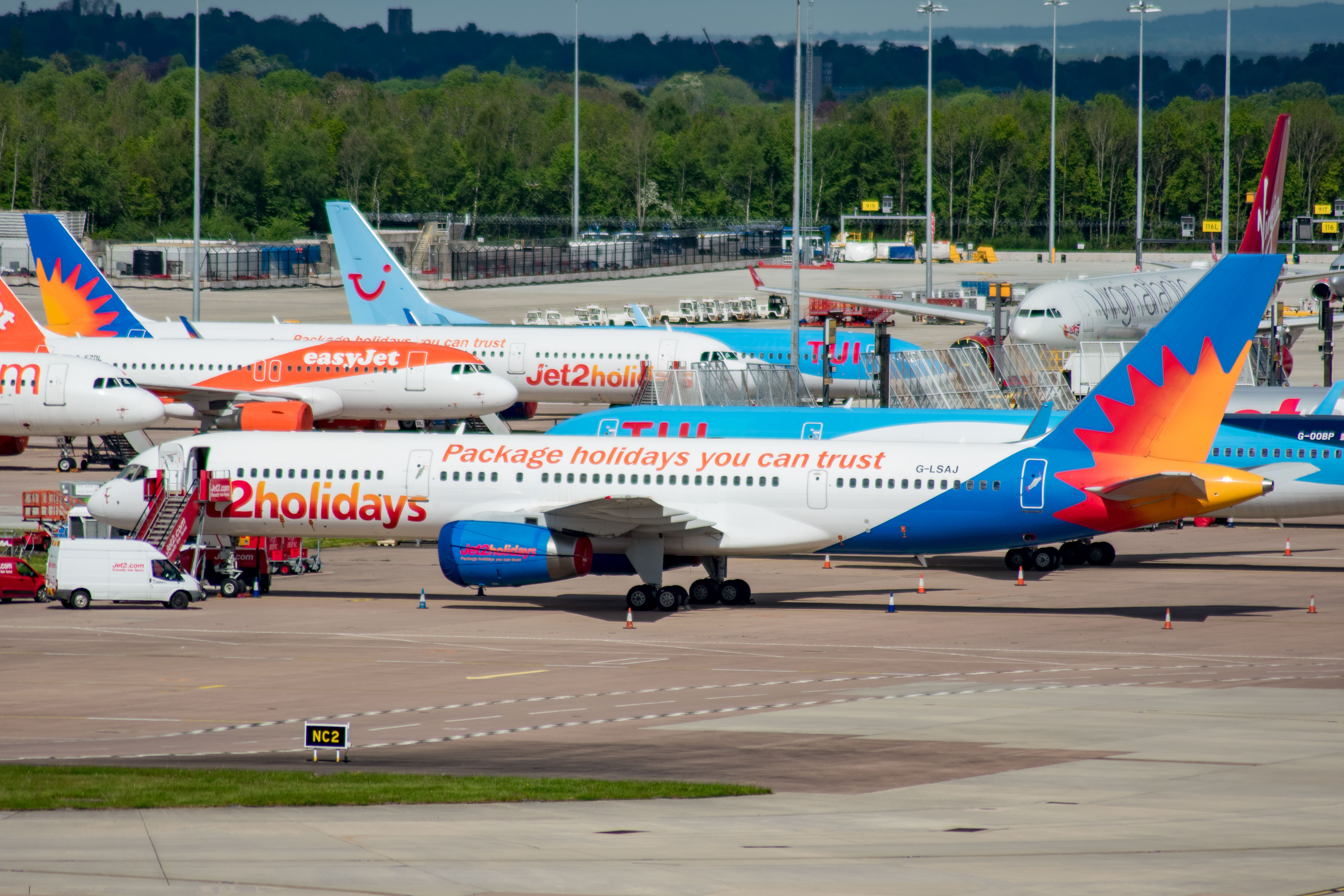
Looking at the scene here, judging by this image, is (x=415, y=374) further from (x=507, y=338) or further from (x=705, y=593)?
(x=705, y=593)

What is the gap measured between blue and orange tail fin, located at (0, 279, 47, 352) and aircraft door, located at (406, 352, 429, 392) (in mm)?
14864

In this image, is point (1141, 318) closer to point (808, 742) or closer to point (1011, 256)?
point (808, 742)

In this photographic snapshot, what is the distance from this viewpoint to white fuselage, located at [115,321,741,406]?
68562mm

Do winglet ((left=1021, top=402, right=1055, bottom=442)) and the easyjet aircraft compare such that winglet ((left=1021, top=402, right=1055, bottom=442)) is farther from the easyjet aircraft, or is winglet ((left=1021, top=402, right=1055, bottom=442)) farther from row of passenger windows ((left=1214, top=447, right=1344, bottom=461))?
the easyjet aircraft

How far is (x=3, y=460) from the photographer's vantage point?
214 feet

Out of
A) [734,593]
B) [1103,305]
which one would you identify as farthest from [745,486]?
[1103,305]

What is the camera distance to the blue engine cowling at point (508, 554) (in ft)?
120

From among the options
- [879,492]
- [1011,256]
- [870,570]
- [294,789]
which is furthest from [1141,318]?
[1011,256]

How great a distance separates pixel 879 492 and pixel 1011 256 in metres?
154

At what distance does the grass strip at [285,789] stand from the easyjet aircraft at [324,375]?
4197cm

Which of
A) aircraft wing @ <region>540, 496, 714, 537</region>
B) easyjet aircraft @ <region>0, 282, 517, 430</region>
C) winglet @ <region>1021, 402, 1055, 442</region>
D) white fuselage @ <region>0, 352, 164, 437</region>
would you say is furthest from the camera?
easyjet aircraft @ <region>0, 282, 517, 430</region>

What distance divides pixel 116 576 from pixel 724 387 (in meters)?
28.8

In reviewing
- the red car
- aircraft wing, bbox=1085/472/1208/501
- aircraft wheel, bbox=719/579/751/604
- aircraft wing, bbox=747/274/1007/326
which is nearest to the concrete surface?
aircraft wheel, bbox=719/579/751/604

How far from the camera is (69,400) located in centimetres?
5619
